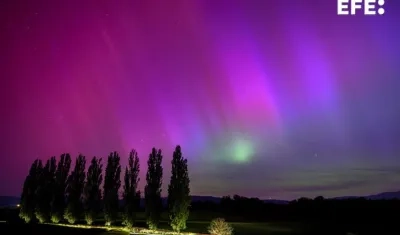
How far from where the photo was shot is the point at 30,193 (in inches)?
2913

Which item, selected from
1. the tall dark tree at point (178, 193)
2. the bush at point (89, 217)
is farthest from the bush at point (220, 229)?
the bush at point (89, 217)

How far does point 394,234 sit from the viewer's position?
54.8m

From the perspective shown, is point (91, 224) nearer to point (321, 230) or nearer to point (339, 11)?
point (321, 230)

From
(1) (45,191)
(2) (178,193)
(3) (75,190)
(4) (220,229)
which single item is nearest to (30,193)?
(1) (45,191)

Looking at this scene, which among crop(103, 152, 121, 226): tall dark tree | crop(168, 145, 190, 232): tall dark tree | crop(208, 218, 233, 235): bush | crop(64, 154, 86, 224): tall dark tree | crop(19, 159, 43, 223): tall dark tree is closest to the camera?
crop(208, 218, 233, 235): bush

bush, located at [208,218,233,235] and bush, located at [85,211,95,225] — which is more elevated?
bush, located at [85,211,95,225]

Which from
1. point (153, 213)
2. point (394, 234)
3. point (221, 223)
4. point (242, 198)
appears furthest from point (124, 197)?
point (242, 198)

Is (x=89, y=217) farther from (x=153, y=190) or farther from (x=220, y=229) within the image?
(x=220, y=229)

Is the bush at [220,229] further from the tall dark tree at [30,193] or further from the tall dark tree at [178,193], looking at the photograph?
the tall dark tree at [30,193]

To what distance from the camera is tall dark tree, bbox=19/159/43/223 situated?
7169cm

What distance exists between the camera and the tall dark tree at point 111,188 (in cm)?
6262

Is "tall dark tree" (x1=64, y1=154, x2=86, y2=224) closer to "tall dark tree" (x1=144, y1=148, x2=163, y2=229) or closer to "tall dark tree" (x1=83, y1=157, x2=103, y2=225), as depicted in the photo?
"tall dark tree" (x1=83, y1=157, x2=103, y2=225)

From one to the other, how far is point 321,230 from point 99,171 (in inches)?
1480

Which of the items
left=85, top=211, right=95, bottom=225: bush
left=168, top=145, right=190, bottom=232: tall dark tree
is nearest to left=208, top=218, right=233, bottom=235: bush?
left=168, top=145, right=190, bottom=232: tall dark tree
